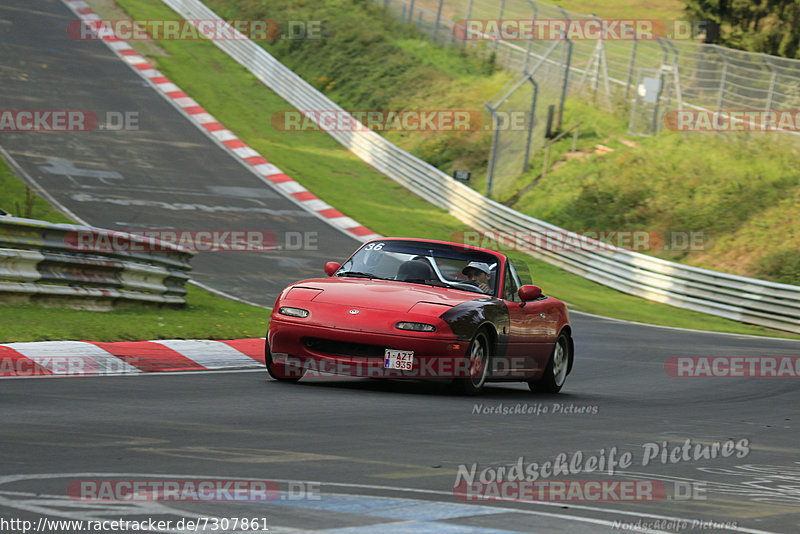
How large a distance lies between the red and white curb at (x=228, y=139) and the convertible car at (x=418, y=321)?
48.6 ft

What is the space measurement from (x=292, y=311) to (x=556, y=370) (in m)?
3.07

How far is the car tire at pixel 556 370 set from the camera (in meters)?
11.0

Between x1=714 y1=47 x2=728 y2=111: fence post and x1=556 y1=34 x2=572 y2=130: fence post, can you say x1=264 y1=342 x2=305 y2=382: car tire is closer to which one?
x1=714 y1=47 x2=728 y2=111: fence post

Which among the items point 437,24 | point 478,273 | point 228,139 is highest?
point 437,24

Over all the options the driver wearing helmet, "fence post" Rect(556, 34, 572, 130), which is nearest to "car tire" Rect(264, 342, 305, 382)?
the driver wearing helmet

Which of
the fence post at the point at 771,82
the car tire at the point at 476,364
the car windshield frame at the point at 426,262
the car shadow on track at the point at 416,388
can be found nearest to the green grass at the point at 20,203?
the car windshield frame at the point at 426,262

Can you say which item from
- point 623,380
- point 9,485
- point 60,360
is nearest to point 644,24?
point 623,380

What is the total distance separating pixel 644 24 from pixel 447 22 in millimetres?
23461

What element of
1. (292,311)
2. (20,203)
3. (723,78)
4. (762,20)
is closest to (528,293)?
(292,311)

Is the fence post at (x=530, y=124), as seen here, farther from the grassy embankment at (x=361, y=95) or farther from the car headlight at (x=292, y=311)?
the car headlight at (x=292, y=311)

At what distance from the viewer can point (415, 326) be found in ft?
29.7

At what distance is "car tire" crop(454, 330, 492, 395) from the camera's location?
9.38 metres

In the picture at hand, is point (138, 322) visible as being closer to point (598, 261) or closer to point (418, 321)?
point (418, 321)

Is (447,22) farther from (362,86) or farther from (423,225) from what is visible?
(423,225)
